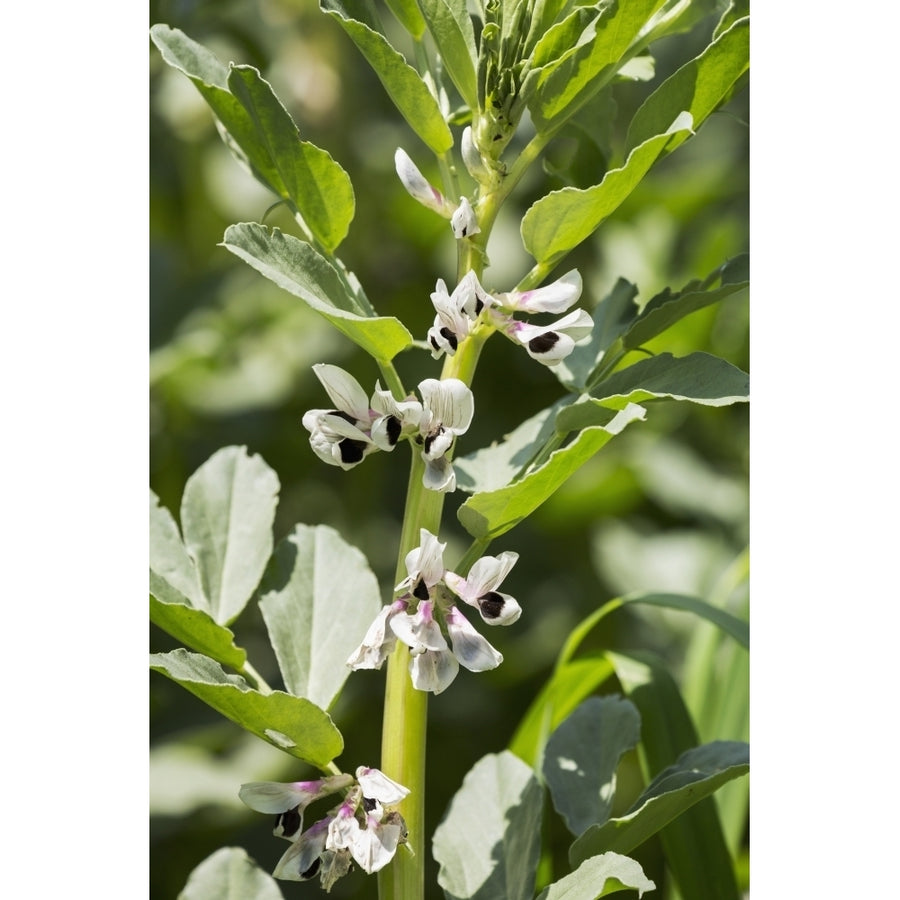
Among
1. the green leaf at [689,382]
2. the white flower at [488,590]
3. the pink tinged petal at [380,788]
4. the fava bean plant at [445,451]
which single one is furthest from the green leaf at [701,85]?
the pink tinged petal at [380,788]

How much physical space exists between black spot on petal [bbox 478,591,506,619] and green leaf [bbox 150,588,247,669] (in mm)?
143

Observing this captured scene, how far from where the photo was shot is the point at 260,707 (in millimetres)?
545

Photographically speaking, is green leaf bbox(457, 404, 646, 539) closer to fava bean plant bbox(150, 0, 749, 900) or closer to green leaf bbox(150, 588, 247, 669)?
fava bean plant bbox(150, 0, 749, 900)

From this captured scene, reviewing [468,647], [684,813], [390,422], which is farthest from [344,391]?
[684,813]

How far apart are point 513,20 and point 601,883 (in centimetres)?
40

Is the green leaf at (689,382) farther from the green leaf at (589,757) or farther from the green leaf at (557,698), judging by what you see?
the green leaf at (557,698)

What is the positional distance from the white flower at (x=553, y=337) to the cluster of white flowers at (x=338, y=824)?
0.67 ft

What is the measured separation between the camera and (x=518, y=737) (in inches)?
38.3

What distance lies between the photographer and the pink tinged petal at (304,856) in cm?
57

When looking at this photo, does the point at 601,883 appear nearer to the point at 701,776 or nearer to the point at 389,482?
the point at 701,776

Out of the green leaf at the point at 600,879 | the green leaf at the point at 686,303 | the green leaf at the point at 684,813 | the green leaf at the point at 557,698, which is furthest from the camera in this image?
the green leaf at the point at 557,698

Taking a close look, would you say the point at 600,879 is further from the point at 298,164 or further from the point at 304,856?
the point at 298,164

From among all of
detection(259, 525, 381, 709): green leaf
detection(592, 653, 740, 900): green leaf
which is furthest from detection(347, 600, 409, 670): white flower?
detection(592, 653, 740, 900): green leaf

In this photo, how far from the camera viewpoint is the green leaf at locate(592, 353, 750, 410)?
0.53 meters
